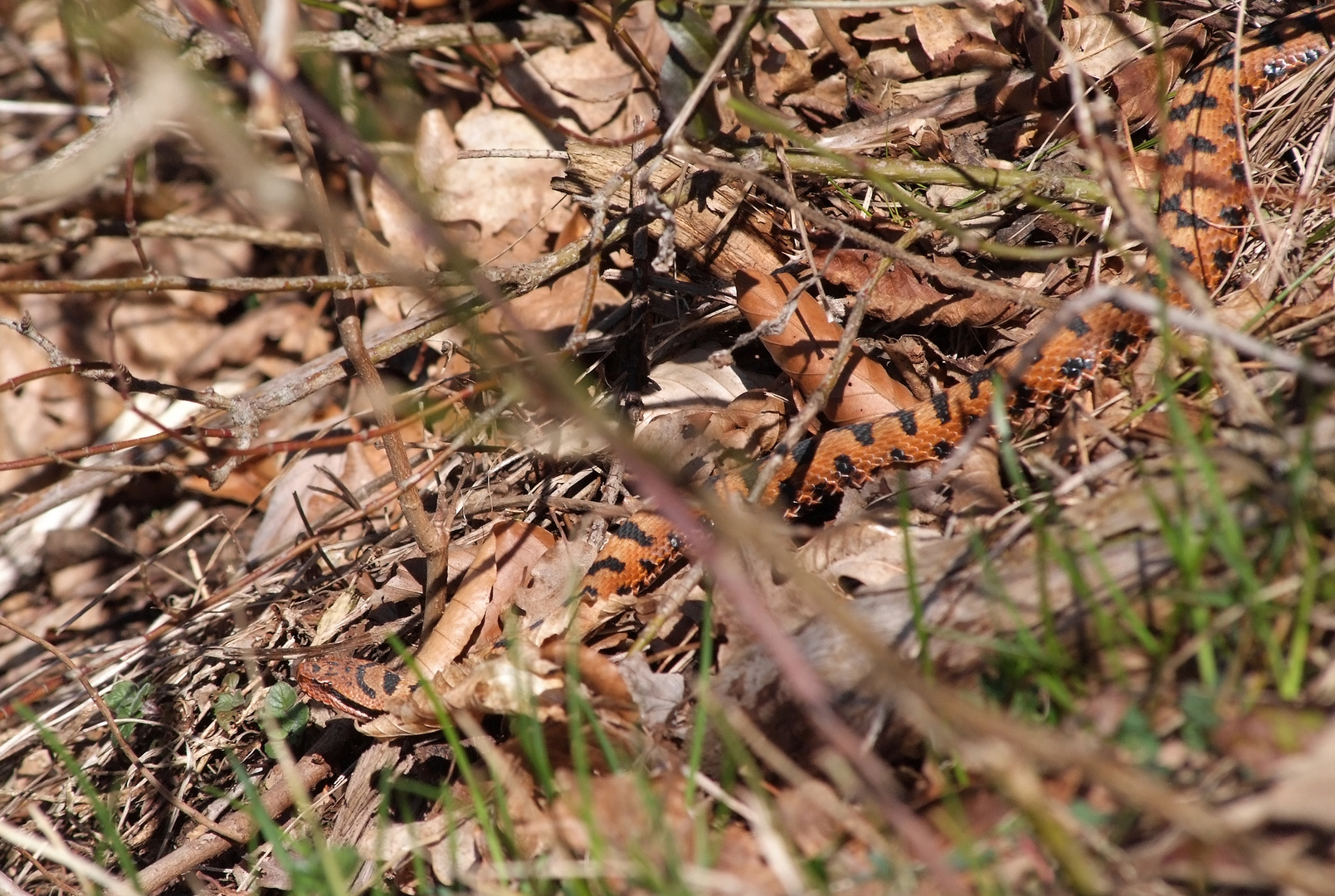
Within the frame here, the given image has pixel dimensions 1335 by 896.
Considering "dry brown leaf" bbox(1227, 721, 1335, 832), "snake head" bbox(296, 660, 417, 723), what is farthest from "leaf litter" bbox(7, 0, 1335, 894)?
"snake head" bbox(296, 660, 417, 723)

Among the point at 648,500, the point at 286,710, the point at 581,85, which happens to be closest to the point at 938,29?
the point at 581,85

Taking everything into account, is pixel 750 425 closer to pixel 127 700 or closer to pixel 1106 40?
pixel 1106 40

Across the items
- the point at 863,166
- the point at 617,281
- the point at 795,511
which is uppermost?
the point at 617,281

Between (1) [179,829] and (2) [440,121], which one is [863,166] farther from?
(1) [179,829]

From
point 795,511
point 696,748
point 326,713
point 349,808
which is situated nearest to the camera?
point 696,748

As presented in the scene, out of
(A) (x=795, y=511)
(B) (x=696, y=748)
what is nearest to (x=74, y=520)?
(A) (x=795, y=511)

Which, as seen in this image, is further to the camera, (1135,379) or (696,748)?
(1135,379)
